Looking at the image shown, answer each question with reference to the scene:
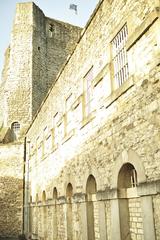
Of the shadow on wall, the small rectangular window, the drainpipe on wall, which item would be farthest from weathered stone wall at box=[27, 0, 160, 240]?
the shadow on wall

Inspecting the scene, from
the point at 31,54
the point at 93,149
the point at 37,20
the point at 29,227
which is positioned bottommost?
the point at 29,227

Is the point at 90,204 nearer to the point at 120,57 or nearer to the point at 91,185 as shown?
the point at 91,185

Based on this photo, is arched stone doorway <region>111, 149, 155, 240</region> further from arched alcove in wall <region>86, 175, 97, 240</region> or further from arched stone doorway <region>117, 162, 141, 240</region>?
arched alcove in wall <region>86, 175, 97, 240</region>

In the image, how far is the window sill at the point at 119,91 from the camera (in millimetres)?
6299

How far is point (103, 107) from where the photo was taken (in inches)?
307

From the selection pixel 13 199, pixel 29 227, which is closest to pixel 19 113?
pixel 13 199

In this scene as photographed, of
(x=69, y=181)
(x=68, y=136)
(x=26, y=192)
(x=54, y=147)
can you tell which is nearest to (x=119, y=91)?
(x=68, y=136)

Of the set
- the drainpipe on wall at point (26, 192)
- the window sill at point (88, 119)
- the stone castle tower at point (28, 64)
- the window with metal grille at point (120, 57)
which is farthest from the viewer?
the stone castle tower at point (28, 64)

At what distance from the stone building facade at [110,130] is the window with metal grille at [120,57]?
0.08 ft

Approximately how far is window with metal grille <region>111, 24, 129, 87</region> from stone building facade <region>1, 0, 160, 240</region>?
0.03m

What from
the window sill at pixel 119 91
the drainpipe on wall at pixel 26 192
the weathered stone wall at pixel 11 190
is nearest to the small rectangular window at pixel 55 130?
the window sill at pixel 119 91

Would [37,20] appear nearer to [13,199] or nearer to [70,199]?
[13,199]

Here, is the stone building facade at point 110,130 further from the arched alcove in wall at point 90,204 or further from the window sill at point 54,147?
the window sill at point 54,147

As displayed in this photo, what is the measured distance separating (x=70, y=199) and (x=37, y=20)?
25.1 meters
